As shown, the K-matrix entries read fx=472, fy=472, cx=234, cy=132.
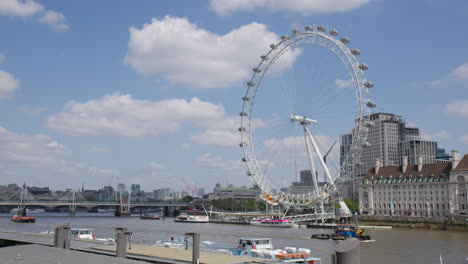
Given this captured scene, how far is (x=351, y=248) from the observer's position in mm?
7719

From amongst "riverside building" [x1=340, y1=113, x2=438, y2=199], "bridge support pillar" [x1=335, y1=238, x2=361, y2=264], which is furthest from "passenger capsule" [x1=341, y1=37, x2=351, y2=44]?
"riverside building" [x1=340, y1=113, x2=438, y2=199]

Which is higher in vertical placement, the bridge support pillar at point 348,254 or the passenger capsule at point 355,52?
the passenger capsule at point 355,52

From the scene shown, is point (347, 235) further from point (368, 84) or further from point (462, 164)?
point (462, 164)

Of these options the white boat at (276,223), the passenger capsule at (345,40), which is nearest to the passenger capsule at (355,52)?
the passenger capsule at (345,40)

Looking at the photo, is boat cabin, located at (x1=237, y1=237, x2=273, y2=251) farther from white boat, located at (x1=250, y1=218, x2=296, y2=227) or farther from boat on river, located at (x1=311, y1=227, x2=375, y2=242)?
white boat, located at (x1=250, y1=218, x2=296, y2=227)

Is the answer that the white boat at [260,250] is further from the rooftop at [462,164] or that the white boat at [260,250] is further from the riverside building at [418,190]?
the rooftop at [462,164]

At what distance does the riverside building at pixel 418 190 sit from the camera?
298 ft

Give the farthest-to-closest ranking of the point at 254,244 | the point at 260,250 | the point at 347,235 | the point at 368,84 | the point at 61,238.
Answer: the point at 368,84
the point at 347,235
the point at 254,244
the point at 260,250
the point at 61,238

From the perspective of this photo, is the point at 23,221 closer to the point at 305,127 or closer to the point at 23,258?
the point at 305,127

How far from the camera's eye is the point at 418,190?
98625 mm

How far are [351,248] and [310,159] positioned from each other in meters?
72.2

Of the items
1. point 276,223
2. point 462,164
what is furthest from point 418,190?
point 276,223

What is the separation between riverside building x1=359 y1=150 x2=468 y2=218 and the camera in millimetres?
90688

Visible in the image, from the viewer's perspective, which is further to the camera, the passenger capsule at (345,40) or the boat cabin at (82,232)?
the passenger capsule at (345,40)
